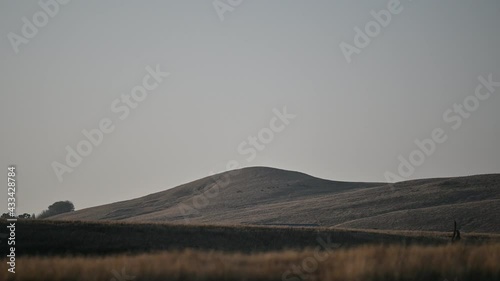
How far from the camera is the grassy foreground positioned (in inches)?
666

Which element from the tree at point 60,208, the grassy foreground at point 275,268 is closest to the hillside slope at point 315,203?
the tree at point 60,208

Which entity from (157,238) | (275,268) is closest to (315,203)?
(157,238)

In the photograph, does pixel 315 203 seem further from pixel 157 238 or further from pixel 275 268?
pixel 275 268

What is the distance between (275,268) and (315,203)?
3234 inches

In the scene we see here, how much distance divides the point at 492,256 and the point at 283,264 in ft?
22.2

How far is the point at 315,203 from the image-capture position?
326ft

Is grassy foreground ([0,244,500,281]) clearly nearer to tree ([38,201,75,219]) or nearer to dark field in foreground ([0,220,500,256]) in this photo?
dark field in foreground ([0,220,500,256])

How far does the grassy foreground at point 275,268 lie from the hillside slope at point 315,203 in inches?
1988

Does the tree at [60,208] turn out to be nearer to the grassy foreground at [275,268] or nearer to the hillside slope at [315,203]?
the hillside slope at [315,203]

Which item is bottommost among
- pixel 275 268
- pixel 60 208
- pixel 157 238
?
pixel 275 268

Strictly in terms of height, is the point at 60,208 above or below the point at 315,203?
above

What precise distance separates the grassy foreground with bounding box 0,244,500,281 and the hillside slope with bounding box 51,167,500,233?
50.5 metres

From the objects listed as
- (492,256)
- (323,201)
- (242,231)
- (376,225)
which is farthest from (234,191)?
(492,256)

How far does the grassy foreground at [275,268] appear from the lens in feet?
55.5
